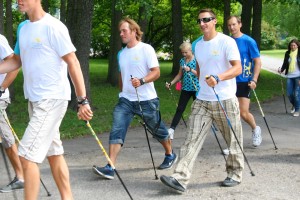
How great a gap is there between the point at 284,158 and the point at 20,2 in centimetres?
470

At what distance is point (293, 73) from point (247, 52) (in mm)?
5473

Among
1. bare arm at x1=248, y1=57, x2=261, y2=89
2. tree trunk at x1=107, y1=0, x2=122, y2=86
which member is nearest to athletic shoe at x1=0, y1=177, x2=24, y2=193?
bare arm at x1=248, y1=57, x2=261, y2=89

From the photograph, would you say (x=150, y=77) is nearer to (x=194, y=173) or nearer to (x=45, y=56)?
(x=194, y=173)

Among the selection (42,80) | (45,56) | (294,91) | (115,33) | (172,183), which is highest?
(45,56)

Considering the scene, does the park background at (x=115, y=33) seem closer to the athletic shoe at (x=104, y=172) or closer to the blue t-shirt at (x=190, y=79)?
the blue t-shirt at (x=190, y=79)

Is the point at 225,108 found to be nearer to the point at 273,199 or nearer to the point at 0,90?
the point at 273,199

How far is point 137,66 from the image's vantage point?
6887 millimetres

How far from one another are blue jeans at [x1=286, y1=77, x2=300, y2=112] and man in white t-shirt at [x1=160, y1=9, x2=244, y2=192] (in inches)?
275

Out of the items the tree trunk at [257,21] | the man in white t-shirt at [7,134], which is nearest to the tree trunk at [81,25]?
the man in white t-shirt at [7,134]

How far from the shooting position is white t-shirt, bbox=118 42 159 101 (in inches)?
271

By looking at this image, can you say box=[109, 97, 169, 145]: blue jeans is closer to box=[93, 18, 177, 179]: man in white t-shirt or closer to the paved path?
box=[93, 18, 177, 179]: man in white t-shirt

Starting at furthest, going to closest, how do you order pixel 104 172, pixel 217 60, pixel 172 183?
pixel 104 172 < pixel 217 60 < pixel 172 183

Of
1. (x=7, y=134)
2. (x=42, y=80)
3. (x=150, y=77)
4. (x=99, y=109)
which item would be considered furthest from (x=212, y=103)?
(x=99, y=109)

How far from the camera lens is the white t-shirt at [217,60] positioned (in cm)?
607
